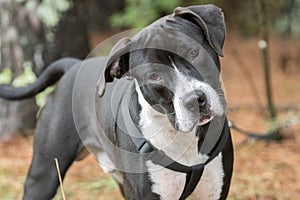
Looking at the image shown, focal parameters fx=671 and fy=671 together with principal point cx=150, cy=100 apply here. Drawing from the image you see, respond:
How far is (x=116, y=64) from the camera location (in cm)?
348


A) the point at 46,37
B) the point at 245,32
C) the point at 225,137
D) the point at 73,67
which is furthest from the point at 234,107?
the point at 245,32

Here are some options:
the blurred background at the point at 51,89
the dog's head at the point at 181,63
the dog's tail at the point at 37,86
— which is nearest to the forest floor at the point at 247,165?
the blurred background at the point at 51,89

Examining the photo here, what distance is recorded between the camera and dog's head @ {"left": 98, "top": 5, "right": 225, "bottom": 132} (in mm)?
3133

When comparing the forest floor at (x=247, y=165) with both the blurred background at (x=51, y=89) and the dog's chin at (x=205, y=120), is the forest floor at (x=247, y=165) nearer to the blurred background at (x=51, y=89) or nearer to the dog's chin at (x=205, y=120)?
the blurred background at (x=51, y=89)

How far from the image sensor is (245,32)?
11930 mm

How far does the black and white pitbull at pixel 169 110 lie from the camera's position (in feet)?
10.5

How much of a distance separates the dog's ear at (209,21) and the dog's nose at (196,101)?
0.32 m

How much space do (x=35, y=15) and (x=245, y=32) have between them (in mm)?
6165

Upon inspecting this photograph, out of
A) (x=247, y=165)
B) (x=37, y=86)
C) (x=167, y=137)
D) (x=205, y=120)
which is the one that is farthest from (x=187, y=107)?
(x=247, y=165)

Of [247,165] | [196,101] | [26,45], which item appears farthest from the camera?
[26,45]

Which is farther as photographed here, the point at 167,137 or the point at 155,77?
the point at 167,137

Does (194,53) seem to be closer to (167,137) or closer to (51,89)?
(167,137)

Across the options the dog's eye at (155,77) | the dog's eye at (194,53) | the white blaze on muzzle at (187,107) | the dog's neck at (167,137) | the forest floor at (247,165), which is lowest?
the forest floor at (247,165)

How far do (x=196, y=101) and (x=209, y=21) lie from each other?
1.64ft
